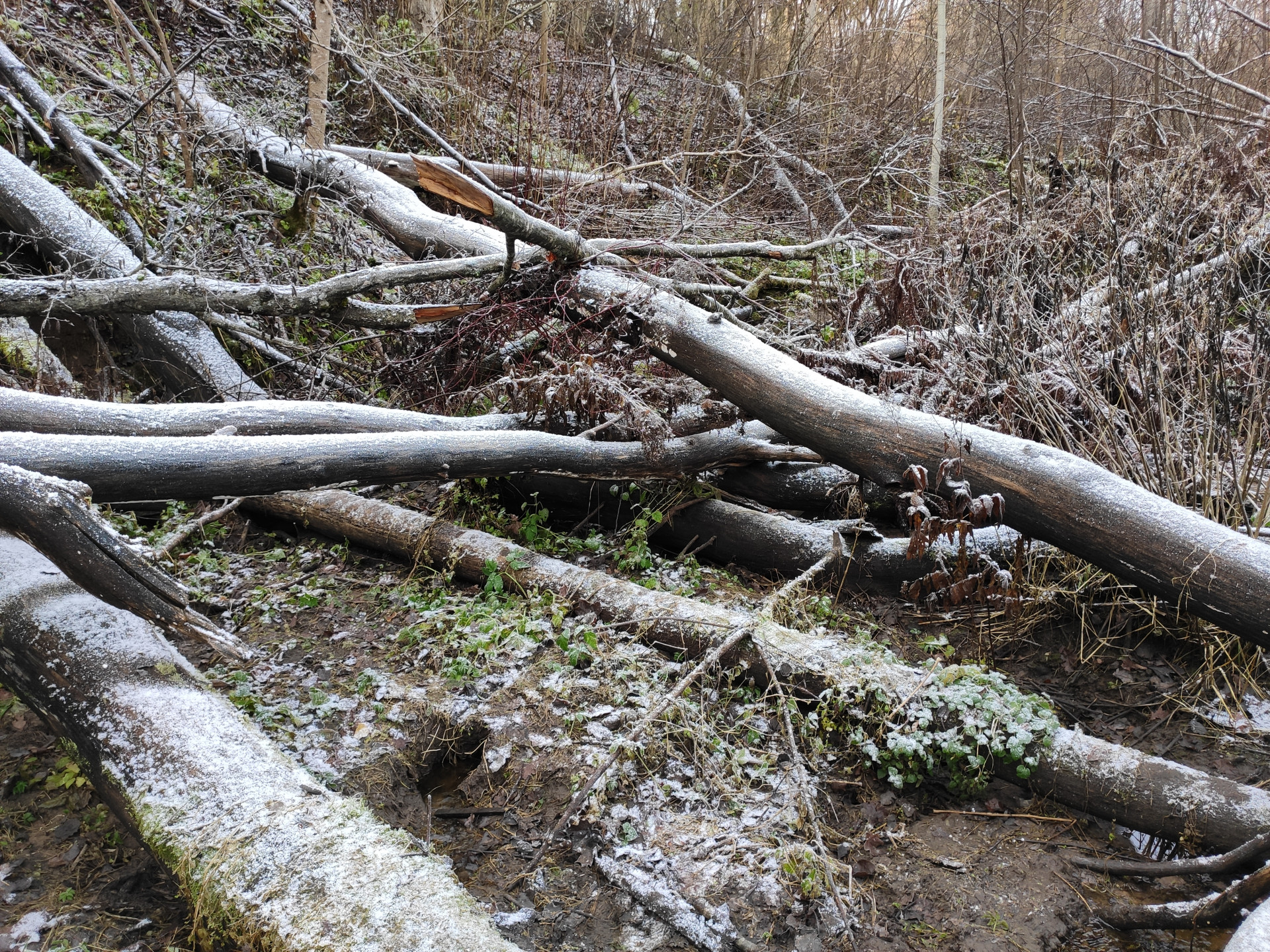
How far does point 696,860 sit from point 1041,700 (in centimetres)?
155

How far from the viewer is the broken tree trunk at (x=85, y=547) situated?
255 cm

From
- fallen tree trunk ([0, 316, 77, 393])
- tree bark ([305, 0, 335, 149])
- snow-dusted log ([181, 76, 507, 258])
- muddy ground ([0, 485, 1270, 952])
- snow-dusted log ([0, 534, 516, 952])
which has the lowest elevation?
muddy ground ([0, 485, 1270, 952])

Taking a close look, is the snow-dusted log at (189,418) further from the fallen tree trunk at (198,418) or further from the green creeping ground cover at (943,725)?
the green creeping ground cover at (943,725)

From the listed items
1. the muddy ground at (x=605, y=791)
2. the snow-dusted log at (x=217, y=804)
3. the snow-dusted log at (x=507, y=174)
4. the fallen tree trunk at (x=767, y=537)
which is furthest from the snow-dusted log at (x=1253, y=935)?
the snow-dusted log at (x=507, y=174)

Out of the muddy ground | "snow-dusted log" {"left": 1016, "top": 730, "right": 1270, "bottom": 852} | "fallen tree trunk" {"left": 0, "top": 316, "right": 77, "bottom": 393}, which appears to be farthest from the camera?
"fallen tree trunk" {"left": 0, "top": 316, "right": 77, "bottom": 393}

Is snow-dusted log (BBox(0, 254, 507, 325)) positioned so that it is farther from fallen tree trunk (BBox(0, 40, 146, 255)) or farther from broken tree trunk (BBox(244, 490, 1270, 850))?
fallen tree trunk (BBox(0, 40, 146, 255))

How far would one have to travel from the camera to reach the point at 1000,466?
348 centimetres

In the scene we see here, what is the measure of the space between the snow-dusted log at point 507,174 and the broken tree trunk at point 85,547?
15.4 feet

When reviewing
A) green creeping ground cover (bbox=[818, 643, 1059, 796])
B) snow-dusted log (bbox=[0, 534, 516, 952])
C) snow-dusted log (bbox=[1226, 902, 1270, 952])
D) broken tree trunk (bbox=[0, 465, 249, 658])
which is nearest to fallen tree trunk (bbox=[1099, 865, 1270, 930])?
snow-dusted log (bbox=[1226, 902, 1270, 952])

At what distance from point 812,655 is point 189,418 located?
113 inches

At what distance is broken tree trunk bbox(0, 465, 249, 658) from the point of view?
2.55 meters

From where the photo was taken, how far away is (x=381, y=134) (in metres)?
8.00

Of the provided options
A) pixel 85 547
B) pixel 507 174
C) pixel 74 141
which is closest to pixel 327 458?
pixel 85 547

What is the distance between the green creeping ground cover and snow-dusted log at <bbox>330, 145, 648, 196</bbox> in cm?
518
